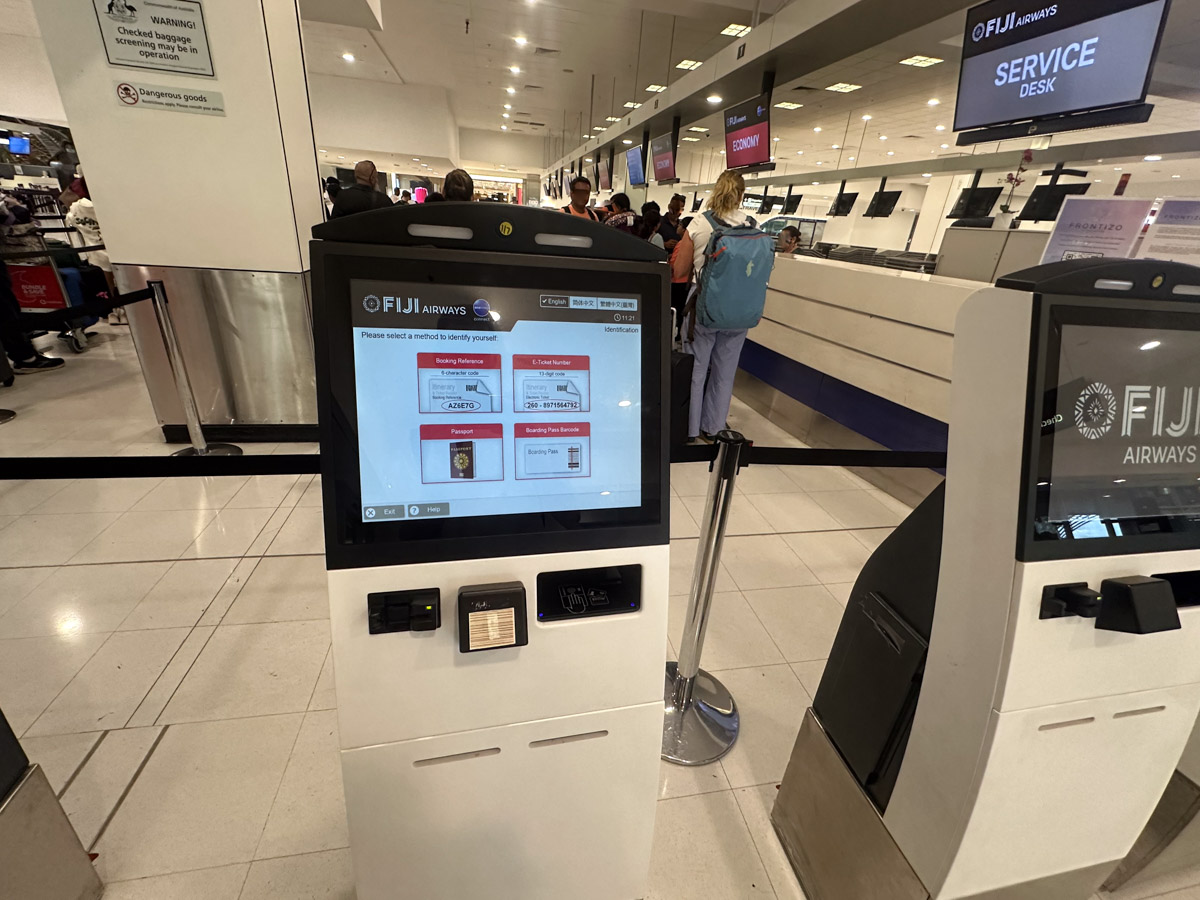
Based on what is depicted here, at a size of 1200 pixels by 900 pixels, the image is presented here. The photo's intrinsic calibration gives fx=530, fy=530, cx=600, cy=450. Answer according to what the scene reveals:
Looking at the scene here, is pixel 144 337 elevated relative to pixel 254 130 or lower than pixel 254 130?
lower

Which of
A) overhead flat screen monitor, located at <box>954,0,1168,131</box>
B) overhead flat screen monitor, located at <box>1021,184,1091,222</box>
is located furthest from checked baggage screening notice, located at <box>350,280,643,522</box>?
overhead flat screen monitor, located at <box>1021,184,1091,222</box>

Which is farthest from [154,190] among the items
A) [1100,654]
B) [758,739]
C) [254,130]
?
[1100,654]

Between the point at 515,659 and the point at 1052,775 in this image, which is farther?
the point at 1052,775

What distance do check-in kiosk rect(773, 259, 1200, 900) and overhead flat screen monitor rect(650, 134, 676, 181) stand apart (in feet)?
28.5

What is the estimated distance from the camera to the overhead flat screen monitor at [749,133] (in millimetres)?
5520

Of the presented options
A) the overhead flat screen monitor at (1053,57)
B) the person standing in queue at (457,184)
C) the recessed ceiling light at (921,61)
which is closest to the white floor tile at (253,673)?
the person standing in queue at (457,184)

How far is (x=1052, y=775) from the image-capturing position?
950mm

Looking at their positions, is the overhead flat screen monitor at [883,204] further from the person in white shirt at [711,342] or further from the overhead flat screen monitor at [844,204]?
the person in white shirt at [711,342]

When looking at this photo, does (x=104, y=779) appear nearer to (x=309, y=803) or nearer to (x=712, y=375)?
(x=309, y=803)

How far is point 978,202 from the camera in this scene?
516 cm

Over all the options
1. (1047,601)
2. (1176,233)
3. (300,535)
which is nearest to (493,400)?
(1047,601)

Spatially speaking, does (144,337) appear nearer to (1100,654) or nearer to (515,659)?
(515,659)

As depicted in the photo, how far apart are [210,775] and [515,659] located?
4.41 feet

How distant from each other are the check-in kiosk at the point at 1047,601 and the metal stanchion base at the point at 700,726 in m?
0.62
